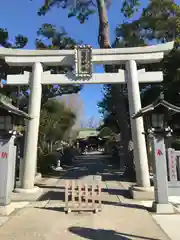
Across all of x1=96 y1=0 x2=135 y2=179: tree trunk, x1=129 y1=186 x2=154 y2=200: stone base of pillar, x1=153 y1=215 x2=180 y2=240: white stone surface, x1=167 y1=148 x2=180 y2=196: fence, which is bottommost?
x1=153 y1=215 x2=180 y2=240: white stone surface

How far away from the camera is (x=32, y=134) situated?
8367 mm

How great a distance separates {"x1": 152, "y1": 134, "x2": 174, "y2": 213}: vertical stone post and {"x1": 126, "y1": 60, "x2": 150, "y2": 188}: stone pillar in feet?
4.99

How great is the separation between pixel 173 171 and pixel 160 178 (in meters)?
1.05

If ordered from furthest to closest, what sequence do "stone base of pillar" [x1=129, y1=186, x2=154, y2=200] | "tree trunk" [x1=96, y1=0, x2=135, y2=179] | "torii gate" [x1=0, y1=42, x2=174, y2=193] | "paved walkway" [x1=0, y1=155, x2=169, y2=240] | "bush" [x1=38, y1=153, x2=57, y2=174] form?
1. "bush" [x1=38, y1=153, x2=57, y2=174]
2. "tree trunk" [x1=96, y1=0, x2=135, y2=179]
3. "torii gate" [x1=0, y1=42, x2=174, y2=193]
4. "stone base of pillar" [x1=129, y1=186, x2=154, y2=200]
5. "paved walkway" [x1=0, y1=155, x2=169, y2=240]

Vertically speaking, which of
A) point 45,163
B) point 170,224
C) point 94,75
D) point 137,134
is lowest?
point 170,224

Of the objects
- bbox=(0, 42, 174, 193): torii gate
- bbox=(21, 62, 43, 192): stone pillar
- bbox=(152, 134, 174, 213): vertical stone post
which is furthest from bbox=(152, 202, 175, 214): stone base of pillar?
bbox=(21, 62, 43, 192): stone pillar

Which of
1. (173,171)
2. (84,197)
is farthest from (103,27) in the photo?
(84,197)

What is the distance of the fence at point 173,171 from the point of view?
7.18 meters

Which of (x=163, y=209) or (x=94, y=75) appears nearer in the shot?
(x=163, y=209)

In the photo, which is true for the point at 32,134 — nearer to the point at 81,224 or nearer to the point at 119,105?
the point at 81,224

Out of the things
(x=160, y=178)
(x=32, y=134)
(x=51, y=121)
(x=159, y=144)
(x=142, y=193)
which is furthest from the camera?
(x=51, y=121)

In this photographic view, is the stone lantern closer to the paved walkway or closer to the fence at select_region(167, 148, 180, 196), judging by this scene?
the paved walkway

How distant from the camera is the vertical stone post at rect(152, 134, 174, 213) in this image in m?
6.27

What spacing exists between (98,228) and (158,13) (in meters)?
13.7
